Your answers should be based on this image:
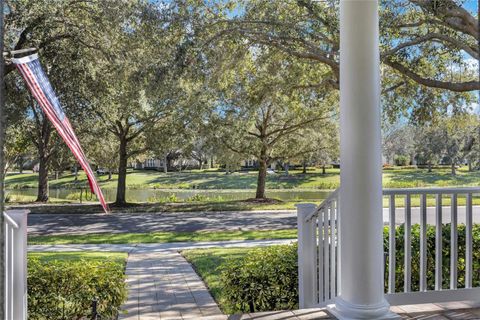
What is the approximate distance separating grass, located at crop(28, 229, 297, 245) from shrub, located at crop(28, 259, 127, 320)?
198 inches

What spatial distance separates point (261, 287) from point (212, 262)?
2.46m

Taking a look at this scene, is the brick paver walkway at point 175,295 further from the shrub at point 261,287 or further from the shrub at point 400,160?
the shrub at point 400,160

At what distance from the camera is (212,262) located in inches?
222

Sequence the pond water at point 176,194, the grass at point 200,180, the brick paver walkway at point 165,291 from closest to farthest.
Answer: the brick paver walkway at point 165,291, the pond water at point 176,194, the grass at point 200,180

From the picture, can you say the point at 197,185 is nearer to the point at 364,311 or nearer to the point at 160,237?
the point at 160,237

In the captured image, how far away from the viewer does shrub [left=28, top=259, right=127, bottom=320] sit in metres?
3.00

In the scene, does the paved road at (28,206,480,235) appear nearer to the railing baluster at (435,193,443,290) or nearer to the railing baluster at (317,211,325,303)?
the railing baluster at (435,193,443,290)

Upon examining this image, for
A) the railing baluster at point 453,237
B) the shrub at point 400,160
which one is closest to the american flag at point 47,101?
the railing baluster at point 453,237

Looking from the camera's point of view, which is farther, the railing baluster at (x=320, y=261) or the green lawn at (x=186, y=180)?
the green lawn at (x=186, y=180)

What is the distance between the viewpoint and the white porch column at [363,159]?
2270 mm

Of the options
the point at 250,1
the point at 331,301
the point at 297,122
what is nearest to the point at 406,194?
the point at 331,301

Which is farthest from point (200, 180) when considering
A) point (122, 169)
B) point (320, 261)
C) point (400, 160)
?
point (320, 261)

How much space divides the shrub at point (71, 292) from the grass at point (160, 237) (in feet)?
16.5

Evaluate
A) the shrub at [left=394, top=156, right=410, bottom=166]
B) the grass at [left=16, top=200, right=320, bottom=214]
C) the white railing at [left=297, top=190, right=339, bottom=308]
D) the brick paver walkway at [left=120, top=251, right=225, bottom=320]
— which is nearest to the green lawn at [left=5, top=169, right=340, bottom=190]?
the grass at [left=16, top=200, right=320, bottom=214]
